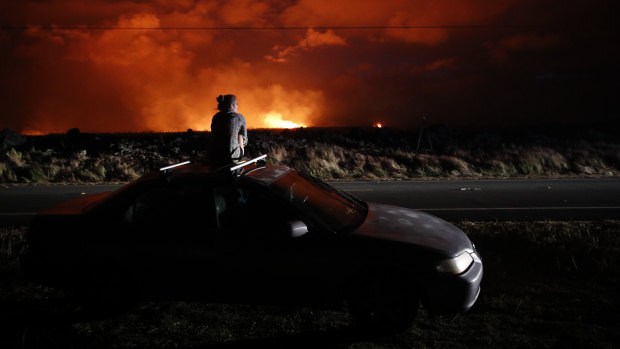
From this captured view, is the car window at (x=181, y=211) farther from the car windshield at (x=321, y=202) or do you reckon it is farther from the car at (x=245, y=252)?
the car windshield at (x=321, y=202)

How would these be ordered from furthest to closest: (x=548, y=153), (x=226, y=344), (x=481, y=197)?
1. (x=548, y=153)
2. (x=481, y=197)
3. (x=226, y=344)

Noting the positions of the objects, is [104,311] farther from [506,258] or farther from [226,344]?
[506,258]

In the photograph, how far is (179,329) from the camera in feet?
12.6

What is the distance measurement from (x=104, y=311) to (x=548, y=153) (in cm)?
2067

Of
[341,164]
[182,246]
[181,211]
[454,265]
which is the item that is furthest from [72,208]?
[341,164]

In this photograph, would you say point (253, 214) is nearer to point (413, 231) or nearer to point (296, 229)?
point (296, 229)

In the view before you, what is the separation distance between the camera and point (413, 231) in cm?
398

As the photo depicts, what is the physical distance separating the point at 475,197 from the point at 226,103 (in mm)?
7261

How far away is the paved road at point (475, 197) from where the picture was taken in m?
9.02

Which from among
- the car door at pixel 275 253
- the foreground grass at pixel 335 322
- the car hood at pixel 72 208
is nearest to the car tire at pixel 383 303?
the foreground grass at pixel 335 322

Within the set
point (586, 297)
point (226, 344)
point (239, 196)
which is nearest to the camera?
point (226, 344)

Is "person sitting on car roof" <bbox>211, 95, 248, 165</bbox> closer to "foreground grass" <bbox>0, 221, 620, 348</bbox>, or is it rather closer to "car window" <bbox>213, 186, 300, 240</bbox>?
"car window" <bbox>213, 186, 300, 240</bbox>

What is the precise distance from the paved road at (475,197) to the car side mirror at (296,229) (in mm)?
5672

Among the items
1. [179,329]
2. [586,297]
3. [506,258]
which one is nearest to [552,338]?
[586,297]
